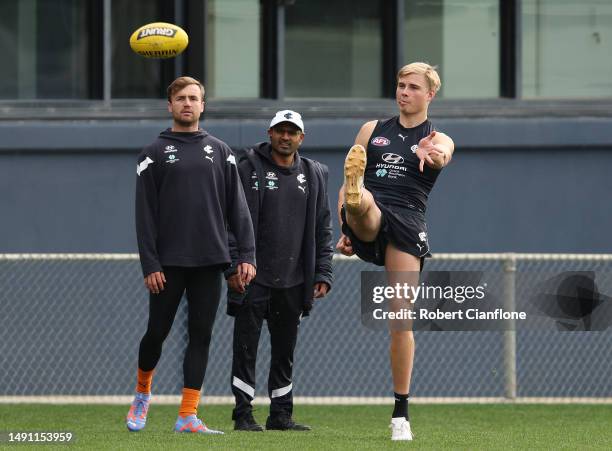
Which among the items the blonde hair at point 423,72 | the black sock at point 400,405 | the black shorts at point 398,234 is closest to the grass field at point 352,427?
the black sock at point 400,405

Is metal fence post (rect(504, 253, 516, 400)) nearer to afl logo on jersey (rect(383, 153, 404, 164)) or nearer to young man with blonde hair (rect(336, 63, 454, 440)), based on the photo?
young man with blonde hair (rect(336, 63, 454, 440))

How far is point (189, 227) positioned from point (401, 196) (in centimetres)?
115

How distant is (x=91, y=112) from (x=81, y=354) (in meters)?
2.03

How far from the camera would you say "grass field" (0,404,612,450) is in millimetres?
7309

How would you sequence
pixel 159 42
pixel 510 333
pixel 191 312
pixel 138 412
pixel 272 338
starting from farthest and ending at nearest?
pixel 510 333 → pixel 159 42 → pixel 272 338 → pixel 138 412 → pixel 191 312

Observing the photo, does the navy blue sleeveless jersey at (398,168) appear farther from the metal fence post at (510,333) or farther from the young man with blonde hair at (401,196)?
the metal fence post at (510,333)

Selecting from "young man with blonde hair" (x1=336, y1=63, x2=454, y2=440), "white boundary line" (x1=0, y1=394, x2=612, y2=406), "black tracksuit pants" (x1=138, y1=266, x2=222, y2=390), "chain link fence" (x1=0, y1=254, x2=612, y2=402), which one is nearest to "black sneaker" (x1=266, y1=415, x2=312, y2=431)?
"black tracksuit pants" (x1=138, y1=266, x2=222, y2=390)

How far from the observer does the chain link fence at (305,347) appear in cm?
1131

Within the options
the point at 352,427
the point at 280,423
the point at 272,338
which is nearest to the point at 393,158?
the point at 272,338

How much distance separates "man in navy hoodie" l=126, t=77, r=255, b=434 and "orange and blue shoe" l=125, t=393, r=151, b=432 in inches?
8.3

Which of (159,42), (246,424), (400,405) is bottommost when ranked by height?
(246,424)

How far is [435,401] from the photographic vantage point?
11312 mm

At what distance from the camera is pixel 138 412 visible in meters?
7.93

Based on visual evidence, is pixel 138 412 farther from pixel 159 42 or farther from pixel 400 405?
pixel 159 42
